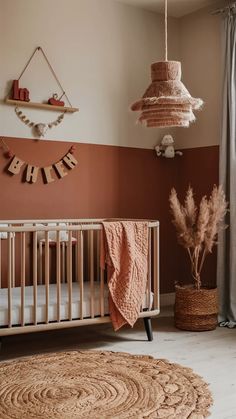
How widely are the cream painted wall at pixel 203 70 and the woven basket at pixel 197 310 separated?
124cm

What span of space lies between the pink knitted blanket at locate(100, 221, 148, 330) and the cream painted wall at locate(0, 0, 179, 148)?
41.9 inches

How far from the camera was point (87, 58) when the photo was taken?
3.96m

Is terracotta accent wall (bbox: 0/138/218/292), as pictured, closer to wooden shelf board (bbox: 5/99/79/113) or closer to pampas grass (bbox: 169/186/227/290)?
wooden shelf board (bbox: 5/99/79/113)

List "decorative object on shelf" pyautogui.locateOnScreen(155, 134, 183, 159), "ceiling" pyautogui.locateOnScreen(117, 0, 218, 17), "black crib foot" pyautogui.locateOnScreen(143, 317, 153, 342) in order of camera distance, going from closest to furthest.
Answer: "black crib foot" pyautogui.locateOnScreen(143, 317, 153, 342) < "ceiling" pyautogui.locateOnScreen(117, 0, 218, 17) < "decorative object on shelf" pyautogui.locateOnScreen(155, 134, 183, 159)

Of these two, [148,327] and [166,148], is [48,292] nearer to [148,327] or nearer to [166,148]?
[148,327]

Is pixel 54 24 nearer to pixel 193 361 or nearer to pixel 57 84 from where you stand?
pixel 57 84

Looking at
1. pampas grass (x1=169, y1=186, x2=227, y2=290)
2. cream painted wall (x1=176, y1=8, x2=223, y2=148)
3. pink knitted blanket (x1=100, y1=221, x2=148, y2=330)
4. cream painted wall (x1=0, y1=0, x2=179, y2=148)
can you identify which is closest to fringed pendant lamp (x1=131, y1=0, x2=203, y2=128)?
pink knitted blanket (x1=100, y1=221, x2=148, y2=330)

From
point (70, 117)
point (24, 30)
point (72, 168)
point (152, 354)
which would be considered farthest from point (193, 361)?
point (24, 30)

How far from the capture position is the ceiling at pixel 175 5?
4074 mm

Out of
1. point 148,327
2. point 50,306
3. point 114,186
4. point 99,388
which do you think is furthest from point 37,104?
point 99,388

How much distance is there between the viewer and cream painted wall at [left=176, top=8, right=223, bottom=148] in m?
4.11

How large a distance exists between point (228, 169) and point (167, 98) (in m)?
1.43

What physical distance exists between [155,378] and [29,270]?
4.86 ft

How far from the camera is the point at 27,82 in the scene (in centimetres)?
367
